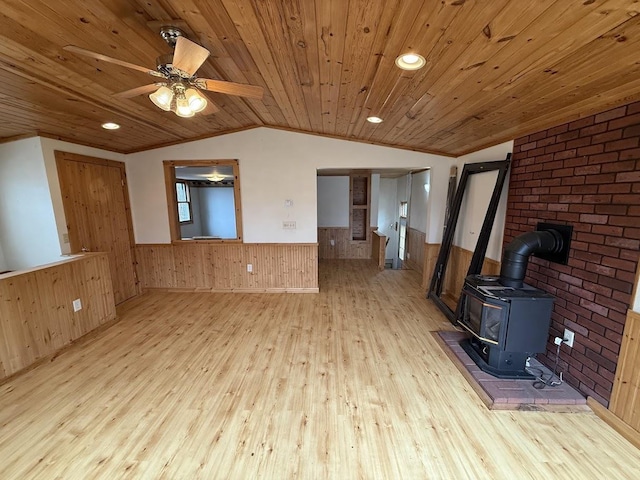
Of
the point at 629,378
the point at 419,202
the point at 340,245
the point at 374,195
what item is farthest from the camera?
the point at 340,245

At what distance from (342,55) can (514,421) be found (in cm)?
282

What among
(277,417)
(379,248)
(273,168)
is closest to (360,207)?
(379,248)

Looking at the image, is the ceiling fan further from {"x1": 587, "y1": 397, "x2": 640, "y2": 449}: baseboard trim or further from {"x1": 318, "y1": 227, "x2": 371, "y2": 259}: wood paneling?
{"x1": 318, "y1": 227, "x2": 371, "y2": 259}: wood paneling

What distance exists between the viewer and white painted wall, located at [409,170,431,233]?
5297 mm

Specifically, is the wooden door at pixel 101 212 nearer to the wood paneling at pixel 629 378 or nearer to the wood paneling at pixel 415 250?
the wood paneling at pixel 415 250

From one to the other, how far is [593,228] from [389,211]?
7049 mm

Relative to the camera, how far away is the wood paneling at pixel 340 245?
7062 mm

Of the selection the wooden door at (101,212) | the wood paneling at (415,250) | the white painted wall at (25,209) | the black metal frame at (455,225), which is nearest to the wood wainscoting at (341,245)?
the wood paneling at (415,250)

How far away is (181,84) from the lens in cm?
168

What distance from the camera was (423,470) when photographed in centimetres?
159

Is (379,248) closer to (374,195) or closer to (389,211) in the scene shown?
(374,195)

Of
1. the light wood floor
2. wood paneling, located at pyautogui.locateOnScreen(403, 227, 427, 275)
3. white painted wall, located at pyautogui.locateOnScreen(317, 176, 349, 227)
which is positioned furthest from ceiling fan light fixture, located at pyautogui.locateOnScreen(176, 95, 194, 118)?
white painted wall, located at pyautogui.locateOnScreen(317, 176, 349, 227)

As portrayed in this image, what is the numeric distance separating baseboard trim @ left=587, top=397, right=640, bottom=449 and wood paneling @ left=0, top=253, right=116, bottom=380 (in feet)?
15.8

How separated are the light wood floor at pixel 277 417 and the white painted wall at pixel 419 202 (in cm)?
281
